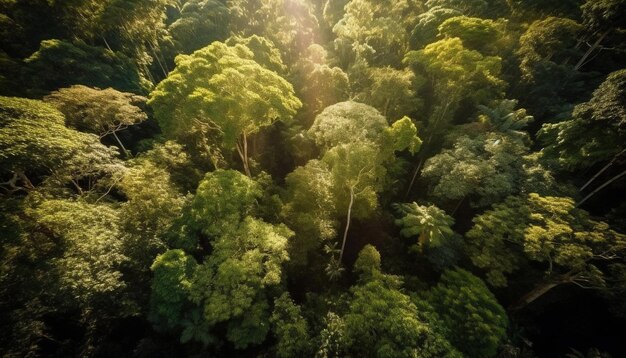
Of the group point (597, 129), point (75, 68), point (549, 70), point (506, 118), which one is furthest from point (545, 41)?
point (75, 68)

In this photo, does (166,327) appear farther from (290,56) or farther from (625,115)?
(290,56)

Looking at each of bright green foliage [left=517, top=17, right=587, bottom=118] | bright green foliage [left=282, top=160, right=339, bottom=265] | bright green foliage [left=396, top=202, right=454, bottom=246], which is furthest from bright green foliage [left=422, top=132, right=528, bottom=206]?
bright green foliage [left=517, top=17, right=587, bottom=118]

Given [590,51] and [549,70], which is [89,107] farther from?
[590,51]

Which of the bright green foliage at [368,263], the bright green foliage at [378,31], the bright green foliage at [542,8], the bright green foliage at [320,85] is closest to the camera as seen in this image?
the bright green foliage at [368,263]

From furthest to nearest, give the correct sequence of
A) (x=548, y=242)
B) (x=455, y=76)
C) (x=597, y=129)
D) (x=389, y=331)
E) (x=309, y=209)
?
(x=455, y=76), (x=309, y=209), (x=597, y=129), (x=548, y=242), (x=389, y=331)

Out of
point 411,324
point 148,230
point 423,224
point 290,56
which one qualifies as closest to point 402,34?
point 290,56

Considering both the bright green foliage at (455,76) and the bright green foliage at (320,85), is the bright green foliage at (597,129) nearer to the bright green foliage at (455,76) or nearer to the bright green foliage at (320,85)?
the bright green foliage at (455,76)

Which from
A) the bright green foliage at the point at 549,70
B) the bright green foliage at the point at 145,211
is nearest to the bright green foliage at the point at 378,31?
the bright green foliage at the point at 549,70
